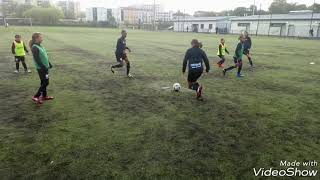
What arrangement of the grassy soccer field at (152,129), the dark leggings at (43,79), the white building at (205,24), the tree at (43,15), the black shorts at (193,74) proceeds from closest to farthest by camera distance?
the grassy soccer field at (152,129) < the dark leggings at (43,79) < the black shorts at (193,74) < the white building at (205,24) < the tree at (43,15)

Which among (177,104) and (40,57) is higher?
(40,57)

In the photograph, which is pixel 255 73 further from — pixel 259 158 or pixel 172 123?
pixel 259 158

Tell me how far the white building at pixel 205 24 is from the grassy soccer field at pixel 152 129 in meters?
69.8

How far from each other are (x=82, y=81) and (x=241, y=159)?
8.71 metres

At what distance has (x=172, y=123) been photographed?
24.6 ft

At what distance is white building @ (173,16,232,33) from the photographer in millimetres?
84787

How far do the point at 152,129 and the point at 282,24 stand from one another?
220 feet

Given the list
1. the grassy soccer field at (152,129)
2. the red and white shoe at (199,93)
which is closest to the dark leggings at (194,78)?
the red and white shoe at (199,93)

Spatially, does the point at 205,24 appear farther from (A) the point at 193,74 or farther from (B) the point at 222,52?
(A) the point at 193,74

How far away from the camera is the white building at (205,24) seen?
278 ft

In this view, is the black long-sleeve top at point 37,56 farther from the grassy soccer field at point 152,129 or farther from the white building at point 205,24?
the white building at point 205,24

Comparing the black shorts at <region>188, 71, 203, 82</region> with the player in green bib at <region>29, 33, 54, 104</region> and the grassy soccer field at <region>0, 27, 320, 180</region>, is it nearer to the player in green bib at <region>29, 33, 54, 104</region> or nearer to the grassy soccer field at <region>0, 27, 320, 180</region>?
the grassy soccer field at <region>0, 27, 320, 180</region>

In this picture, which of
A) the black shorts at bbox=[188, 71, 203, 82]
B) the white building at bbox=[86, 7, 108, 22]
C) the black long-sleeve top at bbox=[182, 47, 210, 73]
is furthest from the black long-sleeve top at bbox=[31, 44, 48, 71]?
the white building at bbox=[86, 7, 108, 22]

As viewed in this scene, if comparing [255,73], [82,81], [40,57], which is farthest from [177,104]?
[255,73]
